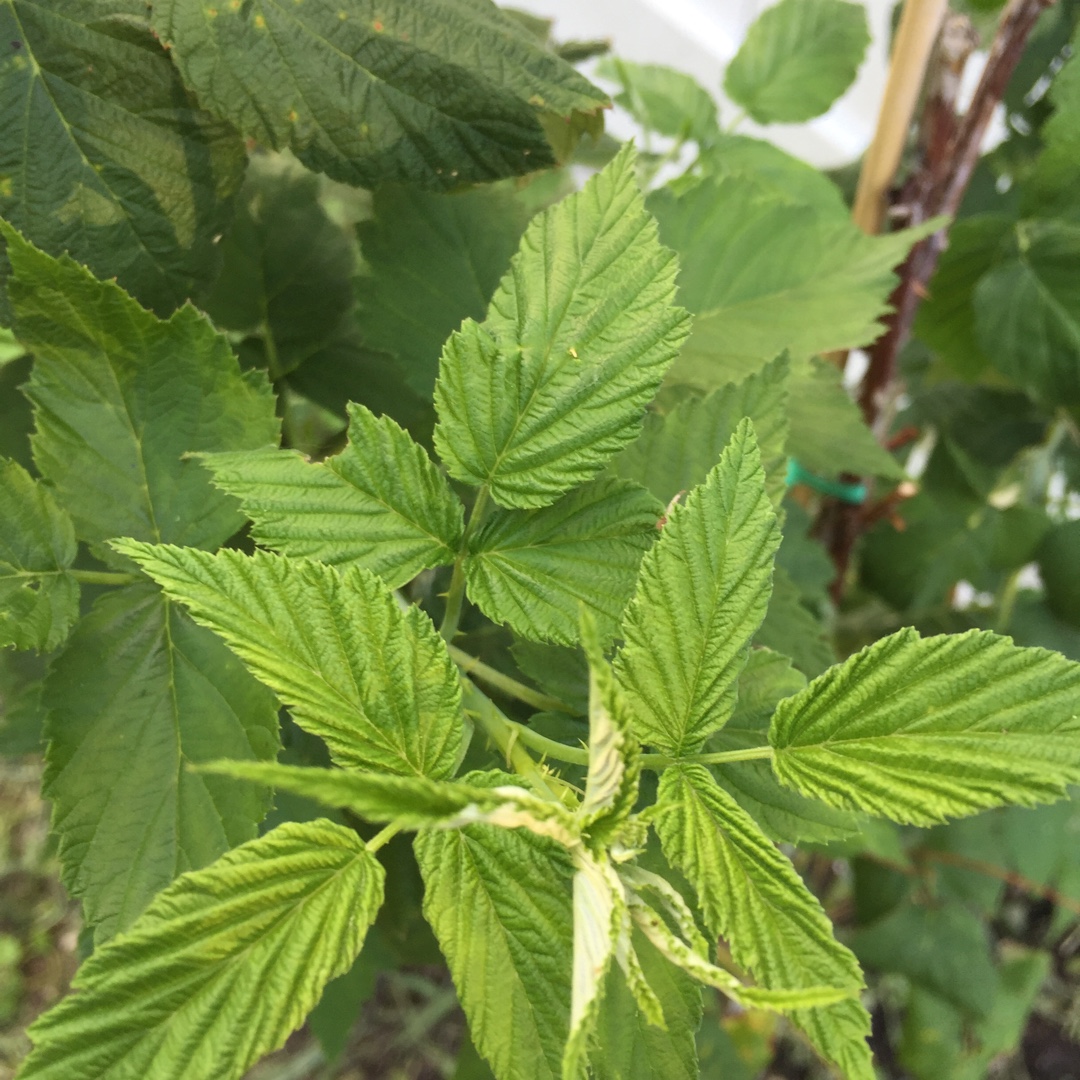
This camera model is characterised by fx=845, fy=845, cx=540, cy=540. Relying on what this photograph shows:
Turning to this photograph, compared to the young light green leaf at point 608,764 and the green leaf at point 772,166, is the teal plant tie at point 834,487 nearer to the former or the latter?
the green leaf at point 772,166

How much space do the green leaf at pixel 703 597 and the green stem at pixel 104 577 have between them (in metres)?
0.19

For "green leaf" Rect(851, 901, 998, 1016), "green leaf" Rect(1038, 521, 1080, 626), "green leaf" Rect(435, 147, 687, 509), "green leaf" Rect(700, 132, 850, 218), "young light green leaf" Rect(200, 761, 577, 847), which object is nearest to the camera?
"young light green leaf" Rect(200, 761, 577, 847)

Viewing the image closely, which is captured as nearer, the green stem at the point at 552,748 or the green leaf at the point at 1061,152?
the green stem at the point at 552,748

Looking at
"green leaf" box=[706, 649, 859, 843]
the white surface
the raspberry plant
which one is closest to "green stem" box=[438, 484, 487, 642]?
the raspberry plant

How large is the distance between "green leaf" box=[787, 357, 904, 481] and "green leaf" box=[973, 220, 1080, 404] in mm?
199

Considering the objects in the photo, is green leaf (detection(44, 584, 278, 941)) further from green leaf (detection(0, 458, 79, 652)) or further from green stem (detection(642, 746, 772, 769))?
green stem (detection(642, 746, 772, 769))

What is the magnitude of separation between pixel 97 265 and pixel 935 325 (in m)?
0.62

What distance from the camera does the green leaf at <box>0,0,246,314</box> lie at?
11.9 inches

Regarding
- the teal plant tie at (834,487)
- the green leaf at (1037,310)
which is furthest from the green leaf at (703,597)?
the green leaf at (1037,310)

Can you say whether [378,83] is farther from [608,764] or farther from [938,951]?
[938,951]

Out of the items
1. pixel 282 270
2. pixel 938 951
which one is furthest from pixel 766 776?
pixel 938 951

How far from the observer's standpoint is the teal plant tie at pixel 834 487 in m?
0.60

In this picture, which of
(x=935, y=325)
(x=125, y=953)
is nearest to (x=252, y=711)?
(x=125, y=953)

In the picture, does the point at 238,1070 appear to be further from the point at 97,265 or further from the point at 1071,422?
the point at 1071,422
